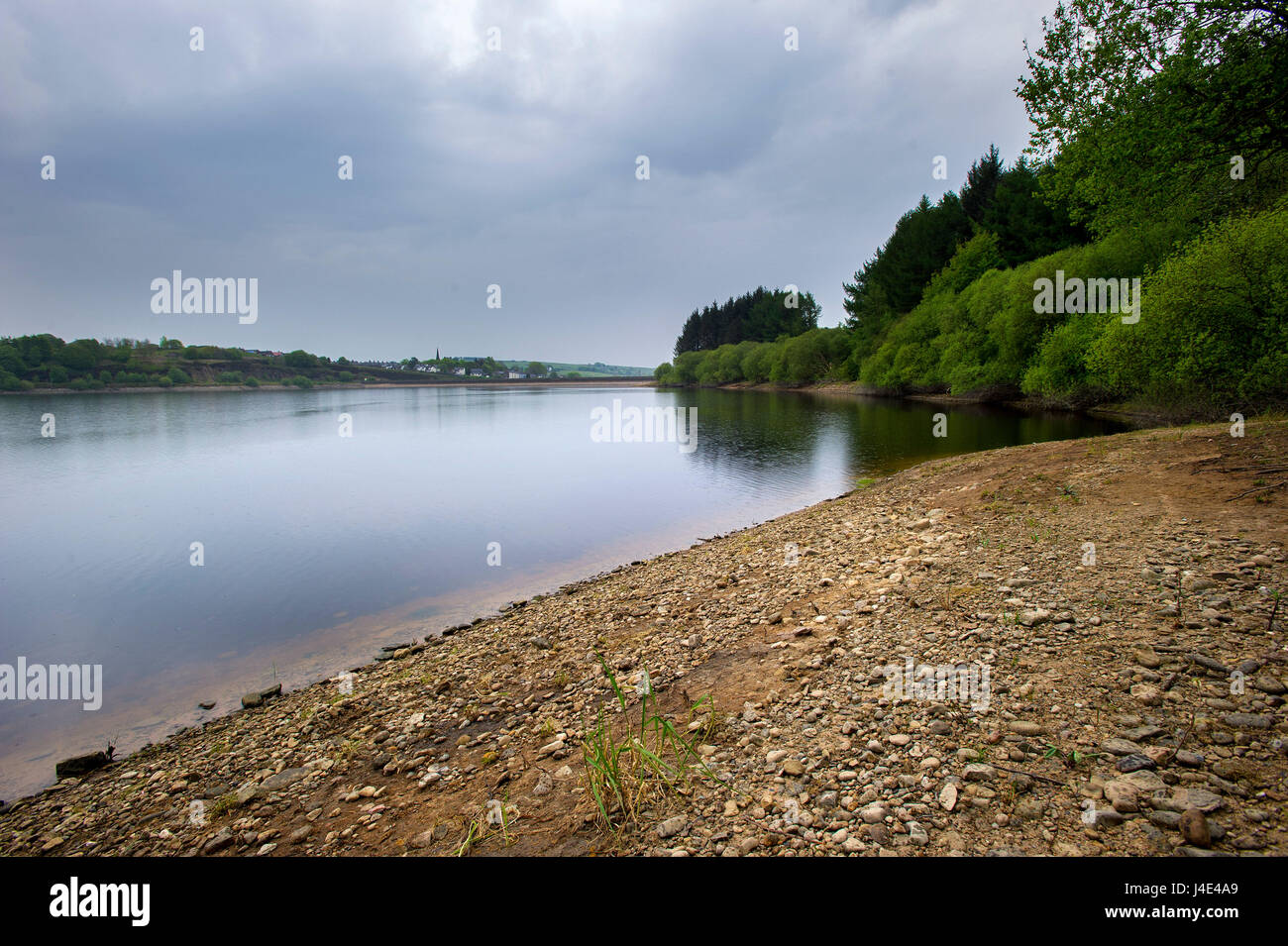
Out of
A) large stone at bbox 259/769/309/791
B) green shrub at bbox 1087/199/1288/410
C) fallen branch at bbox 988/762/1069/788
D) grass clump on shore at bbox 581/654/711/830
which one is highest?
green shrub at bbox 1087/199/1288/410

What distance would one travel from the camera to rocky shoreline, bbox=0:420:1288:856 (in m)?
4.13

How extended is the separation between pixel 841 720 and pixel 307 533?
2082cm

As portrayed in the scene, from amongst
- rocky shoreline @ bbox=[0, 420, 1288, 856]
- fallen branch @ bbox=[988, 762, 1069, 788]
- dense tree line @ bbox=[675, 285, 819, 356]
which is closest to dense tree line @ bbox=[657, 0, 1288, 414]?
rocky shoreline @ bbox=[0, 420, 1288, 856]

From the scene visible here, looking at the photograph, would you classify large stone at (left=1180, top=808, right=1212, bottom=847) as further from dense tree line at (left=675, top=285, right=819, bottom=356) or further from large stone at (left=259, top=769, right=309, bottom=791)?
dense tree line at (left=675, top=285, right=819, bottom=356)

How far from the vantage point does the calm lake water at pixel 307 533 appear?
→ 36.7 ft

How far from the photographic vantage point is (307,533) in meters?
20.8

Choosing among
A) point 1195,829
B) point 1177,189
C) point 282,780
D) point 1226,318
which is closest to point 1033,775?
point 1195,829

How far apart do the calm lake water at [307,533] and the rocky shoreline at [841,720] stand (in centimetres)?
241

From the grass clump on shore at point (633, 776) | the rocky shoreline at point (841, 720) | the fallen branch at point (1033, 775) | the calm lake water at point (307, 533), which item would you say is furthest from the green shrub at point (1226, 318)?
the grass clump on shore at point (633, 776)

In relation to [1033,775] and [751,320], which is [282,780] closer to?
[1033,775]

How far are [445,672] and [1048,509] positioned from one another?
12483 mm

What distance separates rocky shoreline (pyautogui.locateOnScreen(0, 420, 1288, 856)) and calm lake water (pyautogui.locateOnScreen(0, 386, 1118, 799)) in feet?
7.91

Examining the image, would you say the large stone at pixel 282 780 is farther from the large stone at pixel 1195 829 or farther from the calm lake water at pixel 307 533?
the large stone at pixel 1195 829

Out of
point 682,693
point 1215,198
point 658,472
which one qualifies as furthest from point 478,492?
point 1215,198
